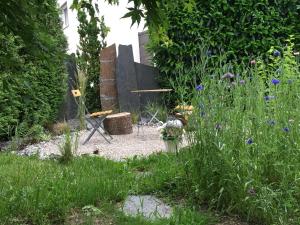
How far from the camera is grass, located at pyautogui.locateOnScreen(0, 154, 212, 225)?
11.4 feet

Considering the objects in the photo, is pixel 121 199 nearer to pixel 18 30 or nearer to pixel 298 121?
pixel 298 121

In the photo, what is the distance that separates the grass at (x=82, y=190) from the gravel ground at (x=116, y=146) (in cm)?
128

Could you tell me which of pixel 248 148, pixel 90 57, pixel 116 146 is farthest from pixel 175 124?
pixel 90 57

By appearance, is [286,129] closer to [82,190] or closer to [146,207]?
[146,207]

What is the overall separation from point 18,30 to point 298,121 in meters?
2.19

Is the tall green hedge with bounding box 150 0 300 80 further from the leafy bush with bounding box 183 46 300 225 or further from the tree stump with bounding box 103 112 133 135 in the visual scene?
the leafy bush with bounding box 183 46 300 225

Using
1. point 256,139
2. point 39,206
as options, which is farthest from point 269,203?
point 39,206

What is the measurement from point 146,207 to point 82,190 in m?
0.60

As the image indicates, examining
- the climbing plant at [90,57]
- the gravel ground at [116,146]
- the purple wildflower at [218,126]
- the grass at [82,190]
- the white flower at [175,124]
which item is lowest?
the gravel ground at [116,146]

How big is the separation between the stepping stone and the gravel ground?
8.33 ft

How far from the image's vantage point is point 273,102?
12.5 feet

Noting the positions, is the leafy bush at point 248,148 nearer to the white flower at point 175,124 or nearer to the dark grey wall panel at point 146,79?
the white flower at point 175,124

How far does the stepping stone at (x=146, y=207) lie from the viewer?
11.5 ft

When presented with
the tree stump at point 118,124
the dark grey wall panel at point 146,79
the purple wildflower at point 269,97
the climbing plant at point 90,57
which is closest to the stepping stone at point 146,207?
the purple wildflower at point 269,97
